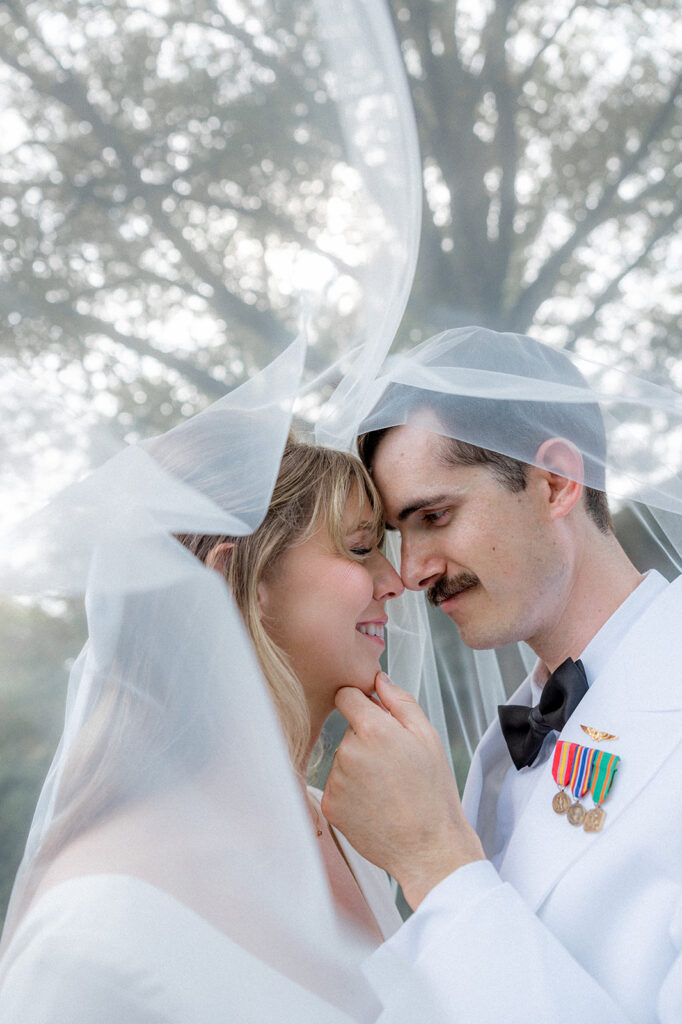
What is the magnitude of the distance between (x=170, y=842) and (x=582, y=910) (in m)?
0.85

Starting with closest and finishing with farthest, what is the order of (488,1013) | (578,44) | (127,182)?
(488,1013) < (127,182) < (578,44)

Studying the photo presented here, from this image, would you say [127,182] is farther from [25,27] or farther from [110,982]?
[110,982]

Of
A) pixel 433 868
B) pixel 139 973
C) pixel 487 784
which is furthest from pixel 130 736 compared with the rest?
pixel 487 784

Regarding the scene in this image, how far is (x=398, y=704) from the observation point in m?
2.17

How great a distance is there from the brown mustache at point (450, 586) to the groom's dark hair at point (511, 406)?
1.19ft

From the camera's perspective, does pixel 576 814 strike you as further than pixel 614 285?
No

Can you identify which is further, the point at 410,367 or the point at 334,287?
the point at 410,367

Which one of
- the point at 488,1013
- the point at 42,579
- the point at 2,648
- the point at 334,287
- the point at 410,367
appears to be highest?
the point at 334,287

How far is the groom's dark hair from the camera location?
225 centimetres

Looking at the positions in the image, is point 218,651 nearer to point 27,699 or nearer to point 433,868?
point 27,699

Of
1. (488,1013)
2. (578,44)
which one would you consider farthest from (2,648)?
(578,44)

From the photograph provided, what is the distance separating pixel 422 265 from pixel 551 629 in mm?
1132

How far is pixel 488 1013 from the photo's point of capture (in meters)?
1.53

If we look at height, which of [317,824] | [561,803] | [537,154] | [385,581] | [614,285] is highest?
[537,154]
